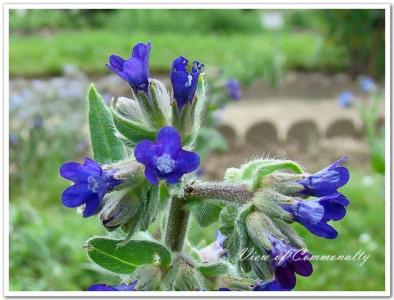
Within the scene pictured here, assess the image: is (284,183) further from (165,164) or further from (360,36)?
(360,36)

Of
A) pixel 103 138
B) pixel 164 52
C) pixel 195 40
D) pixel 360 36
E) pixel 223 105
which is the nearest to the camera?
pixel 103 138

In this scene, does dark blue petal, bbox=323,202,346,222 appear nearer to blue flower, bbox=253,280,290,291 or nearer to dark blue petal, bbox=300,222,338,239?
dark blue petal, bbox=300,222,338,239

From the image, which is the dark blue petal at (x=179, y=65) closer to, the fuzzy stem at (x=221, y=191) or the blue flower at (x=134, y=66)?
the blue flower at (x=134, y=66)

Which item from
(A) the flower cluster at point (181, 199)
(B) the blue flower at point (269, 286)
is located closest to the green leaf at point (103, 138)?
(A) the flower cluster at point (181, 199)

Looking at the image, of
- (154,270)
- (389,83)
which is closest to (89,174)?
(154,270)

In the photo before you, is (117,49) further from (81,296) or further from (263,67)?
(81,296)

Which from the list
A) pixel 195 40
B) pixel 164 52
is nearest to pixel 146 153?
pixel 164 52
